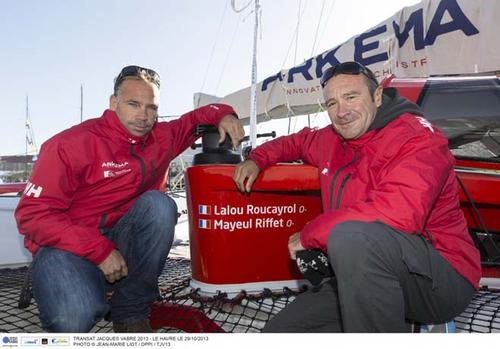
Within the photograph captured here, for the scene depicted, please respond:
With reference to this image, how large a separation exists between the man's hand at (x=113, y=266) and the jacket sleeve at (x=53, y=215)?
21 mm

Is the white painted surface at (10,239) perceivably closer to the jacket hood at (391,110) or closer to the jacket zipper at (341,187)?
the jacket zipper at (341,187)

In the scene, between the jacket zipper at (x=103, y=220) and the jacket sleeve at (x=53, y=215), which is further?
the jacket zipper at (x=103, y=220)

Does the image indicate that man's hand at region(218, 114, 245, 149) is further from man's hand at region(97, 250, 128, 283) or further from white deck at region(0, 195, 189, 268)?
white deck at region(0, 195, 189, 268)

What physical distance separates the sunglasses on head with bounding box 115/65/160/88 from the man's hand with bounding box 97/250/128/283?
0.85m

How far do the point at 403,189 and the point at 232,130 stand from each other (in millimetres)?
1103

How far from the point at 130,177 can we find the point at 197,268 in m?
0.66

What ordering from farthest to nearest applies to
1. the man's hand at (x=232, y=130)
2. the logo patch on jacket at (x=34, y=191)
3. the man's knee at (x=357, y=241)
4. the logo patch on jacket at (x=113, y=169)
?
1. the man's hand at (x=232, y=130)
2. the logo patch on jacket at (x=113, y=169)
3. the logo patch on jacket at (x=34, y=191)
4. the man's knee at (x=357, y=241)

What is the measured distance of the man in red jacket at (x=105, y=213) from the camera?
5.45ft

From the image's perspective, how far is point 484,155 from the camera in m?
2.44

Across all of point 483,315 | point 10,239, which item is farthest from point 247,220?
point 10,239

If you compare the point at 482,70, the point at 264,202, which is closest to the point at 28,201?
the point at 264,202

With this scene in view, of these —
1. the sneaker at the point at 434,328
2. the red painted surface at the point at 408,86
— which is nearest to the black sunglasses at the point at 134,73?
the red painted surface at the point at 408,86

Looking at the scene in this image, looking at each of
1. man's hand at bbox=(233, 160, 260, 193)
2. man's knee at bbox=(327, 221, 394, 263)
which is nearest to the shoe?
man's hand at bbox=(233, 160, 260, 193)

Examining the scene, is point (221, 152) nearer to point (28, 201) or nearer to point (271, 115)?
point (28, 201)
